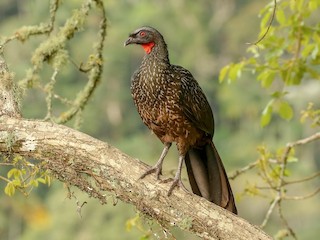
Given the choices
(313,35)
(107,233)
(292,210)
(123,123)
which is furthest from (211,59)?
(313,35)

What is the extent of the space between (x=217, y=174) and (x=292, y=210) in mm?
23694

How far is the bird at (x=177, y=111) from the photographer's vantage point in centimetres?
434

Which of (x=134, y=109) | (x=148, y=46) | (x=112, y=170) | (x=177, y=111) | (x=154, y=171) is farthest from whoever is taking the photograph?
(x=134, y=109)

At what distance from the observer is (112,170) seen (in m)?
A: 3.55

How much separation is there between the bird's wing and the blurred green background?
17094mm

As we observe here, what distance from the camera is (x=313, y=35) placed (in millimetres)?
4707

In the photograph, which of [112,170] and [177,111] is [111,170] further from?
[177,111]

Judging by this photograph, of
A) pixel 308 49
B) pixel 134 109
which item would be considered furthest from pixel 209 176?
pixel 134 109

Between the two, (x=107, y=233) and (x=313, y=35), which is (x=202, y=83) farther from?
(x=313, y=35)

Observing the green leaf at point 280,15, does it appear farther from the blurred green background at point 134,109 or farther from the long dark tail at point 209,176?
the blurred green background at point 134,109

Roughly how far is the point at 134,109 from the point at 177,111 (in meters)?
29.3

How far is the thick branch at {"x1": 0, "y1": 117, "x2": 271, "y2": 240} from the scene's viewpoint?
354 centimetres

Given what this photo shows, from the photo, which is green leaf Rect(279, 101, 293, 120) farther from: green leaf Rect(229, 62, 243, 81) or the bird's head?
the bird's head

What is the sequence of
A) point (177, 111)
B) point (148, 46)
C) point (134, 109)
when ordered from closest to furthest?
point (177, 111), point (148, 46), point (134, 109)
